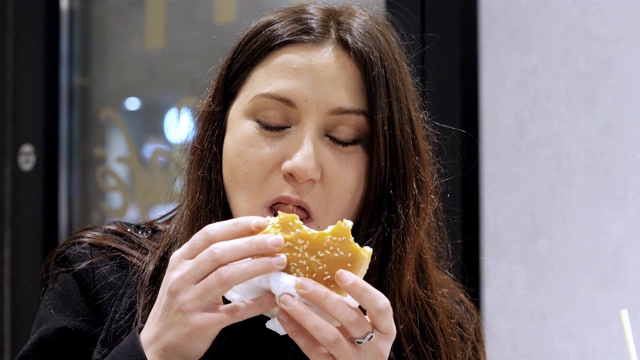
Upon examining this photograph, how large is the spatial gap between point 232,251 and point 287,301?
9 cm

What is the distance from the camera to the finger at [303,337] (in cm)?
100

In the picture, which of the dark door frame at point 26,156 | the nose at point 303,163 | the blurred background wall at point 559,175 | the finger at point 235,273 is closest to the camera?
the finger at point 235,273

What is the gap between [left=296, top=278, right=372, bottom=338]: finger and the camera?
0.95 meters

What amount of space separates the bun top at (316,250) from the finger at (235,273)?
64mm

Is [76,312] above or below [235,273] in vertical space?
below

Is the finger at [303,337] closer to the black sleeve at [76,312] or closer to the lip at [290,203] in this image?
the lip at [290,203]

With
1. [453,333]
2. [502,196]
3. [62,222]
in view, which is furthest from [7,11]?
[453,333]

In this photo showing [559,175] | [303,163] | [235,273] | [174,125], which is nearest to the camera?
[235,273]

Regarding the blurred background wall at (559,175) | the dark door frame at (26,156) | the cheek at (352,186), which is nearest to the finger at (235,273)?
the cheek at (352,186)

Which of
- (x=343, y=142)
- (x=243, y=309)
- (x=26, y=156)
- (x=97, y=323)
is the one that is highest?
(x=343, y=142)

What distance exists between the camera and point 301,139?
3.87ft

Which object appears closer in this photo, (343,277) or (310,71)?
(343,277)

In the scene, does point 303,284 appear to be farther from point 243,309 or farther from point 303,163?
point 303,163

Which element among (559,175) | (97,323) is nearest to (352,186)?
(97,323)
